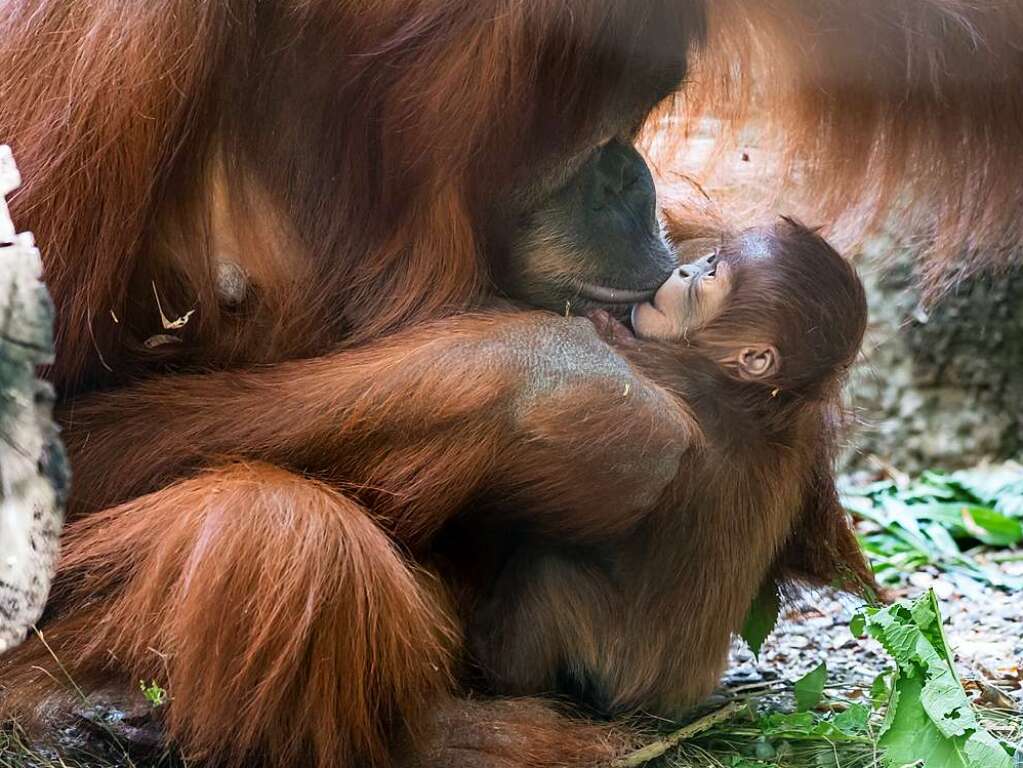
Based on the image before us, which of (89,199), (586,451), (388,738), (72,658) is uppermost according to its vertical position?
(89,199)

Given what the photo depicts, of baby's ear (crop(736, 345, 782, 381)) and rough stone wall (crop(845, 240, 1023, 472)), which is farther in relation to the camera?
rough stone wall (crop(845, 240, 1023, 472))

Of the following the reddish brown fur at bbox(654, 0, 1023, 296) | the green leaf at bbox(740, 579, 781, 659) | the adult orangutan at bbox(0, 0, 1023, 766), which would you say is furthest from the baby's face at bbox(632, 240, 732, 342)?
the green leaf at bbox(740, 579, 781, 659)

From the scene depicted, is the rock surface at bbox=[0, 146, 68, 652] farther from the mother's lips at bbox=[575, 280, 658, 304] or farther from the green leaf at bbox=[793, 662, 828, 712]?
the green leaf at bbox=[793, 662, 828, 712]

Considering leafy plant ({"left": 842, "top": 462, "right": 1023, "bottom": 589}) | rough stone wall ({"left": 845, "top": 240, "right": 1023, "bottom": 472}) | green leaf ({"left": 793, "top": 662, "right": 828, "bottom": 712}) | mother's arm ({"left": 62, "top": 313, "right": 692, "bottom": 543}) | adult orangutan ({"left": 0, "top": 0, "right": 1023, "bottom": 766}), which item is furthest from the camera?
rough stone wall ({"left": 845, "top": 240, "right": 1023, "bottom": 472})

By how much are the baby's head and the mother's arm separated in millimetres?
257

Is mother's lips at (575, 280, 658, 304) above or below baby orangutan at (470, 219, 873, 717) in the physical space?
above

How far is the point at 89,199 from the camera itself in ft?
6.60

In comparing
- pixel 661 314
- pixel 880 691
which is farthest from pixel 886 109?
pixel 880 691

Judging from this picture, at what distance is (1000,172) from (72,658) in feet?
5.92

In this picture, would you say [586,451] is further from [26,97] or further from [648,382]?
[26,97]

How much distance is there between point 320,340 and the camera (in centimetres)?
220

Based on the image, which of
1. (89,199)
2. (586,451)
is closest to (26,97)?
(89,199)

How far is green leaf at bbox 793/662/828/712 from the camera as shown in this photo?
98.1 inches

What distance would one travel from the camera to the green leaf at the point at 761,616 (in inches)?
101
